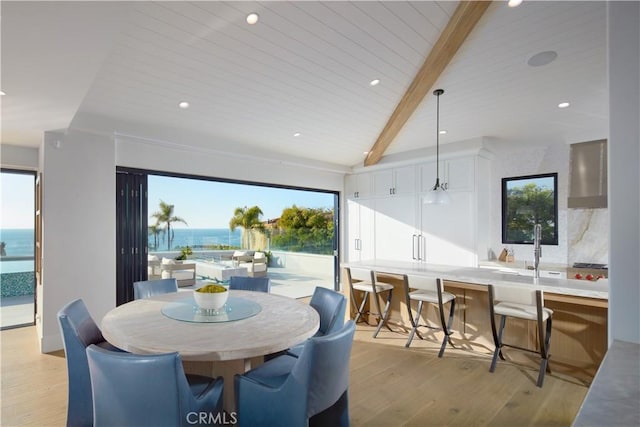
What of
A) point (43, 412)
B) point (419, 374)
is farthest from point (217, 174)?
point (419, 374)

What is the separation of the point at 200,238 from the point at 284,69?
9.01ft

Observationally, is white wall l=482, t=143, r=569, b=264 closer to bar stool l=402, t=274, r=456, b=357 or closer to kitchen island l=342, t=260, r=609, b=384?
kitchen island l=342, t=260, r=609, b=384

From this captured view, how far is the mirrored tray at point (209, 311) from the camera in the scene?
2.15 meters

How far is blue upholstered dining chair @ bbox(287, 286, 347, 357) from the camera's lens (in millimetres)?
2406

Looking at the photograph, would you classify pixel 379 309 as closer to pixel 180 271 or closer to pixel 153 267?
pixel 180 271

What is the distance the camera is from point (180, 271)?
15.3 feet

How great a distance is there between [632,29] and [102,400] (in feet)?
8.44

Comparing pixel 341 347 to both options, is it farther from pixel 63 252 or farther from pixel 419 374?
pixel 63 252

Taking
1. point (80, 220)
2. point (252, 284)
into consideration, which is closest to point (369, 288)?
point (252, 284)

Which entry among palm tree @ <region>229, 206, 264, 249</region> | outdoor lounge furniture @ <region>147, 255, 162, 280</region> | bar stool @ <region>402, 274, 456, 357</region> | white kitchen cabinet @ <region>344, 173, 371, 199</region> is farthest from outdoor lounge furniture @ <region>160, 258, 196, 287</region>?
white kitchen cabinet @ <region>344, 173, 371, 199</region>

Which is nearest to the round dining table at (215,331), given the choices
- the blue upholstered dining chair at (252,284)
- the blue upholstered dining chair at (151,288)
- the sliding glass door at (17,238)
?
the blue upholstered dining chair at (151,288)

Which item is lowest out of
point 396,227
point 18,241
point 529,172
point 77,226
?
point 18,241

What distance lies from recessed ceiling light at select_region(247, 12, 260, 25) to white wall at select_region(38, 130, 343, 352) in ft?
7.30

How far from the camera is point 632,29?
3.91ft
